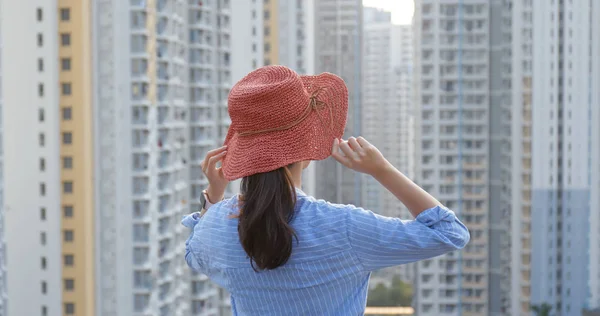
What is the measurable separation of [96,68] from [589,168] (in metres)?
5.12

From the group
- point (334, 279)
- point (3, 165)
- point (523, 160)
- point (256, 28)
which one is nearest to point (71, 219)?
point (3, 165)

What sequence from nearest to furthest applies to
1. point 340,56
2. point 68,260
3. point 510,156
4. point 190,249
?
point 190,249, point 68,260, point 510,156, point 340,56

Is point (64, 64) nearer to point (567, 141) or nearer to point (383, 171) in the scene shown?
point (567, 141)

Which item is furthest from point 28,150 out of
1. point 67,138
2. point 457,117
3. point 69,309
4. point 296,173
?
point 296,173

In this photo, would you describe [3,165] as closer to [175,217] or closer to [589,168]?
[175,217]

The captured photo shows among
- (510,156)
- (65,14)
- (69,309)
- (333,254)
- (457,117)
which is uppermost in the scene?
(65,14)

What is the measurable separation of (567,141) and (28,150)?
5360 mm

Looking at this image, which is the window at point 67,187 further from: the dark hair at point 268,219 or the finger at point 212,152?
the dark hair at point 268,219

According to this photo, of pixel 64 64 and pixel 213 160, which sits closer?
pixel 213 160

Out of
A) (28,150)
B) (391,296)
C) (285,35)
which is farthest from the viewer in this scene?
(391,296)

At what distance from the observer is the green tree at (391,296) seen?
10.4 meters

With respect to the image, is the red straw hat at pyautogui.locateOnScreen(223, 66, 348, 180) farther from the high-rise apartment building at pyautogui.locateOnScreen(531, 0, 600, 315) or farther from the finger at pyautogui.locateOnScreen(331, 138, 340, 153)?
the high-rise apartment building at pyautogui.locateOnScreen(531, 0, 600, 315)

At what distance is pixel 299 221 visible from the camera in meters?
0.61

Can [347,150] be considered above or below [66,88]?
below
